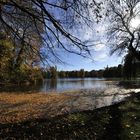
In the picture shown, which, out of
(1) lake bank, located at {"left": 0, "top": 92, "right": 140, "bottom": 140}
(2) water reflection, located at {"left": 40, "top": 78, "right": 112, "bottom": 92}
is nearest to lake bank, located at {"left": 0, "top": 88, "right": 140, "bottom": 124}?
(1) lake bank, located at {"left": 0, "top": 92, "right": 140, "bottom": 140}

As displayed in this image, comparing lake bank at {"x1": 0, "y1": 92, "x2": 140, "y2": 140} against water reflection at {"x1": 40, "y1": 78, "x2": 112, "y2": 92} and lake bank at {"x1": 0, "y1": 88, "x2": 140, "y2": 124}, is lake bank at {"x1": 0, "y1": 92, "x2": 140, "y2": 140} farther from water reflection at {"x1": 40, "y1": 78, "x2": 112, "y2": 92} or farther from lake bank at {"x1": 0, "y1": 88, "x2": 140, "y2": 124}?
water reflection at {"x1": 40, "y1": 78, "x2": 112, "y2": 92}

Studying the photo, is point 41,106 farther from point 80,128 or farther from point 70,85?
point 70,85

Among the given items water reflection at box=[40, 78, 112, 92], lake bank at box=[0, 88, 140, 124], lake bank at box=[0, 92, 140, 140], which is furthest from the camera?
water reflection at box=[40, 78, 112, 92]

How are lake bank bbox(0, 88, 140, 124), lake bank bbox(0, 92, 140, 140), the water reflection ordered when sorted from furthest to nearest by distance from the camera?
1. the water reflection
2. lake bank bbox(0, 88, 140, 124)
3. lake bank bbox(0, 92, 140, 140)

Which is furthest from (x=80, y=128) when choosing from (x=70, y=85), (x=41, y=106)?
(x=70, y=85)

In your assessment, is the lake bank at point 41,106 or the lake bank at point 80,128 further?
the lake bank at point 41,106

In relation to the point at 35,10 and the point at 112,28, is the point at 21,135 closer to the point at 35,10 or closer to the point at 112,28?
the point at 35,10

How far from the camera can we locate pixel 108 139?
812 cm

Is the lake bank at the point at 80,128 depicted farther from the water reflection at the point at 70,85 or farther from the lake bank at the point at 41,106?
the water reflection at the point at 70,85

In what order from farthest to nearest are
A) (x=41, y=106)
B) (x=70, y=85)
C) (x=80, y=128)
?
(x=70, y=85)
(x=41, y=106)
(x=80, y=128)

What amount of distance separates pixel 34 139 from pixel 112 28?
20549 millimetres

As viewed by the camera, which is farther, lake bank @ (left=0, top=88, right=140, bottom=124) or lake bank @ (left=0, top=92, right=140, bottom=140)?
lake bank @ (left=0, top=88, right=140, bottom=124)

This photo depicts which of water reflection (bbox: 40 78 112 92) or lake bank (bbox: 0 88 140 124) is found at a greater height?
water reflection (bbox: 40 78 112 92)

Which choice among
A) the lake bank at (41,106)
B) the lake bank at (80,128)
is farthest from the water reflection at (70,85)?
the lake bank at (80,128)
